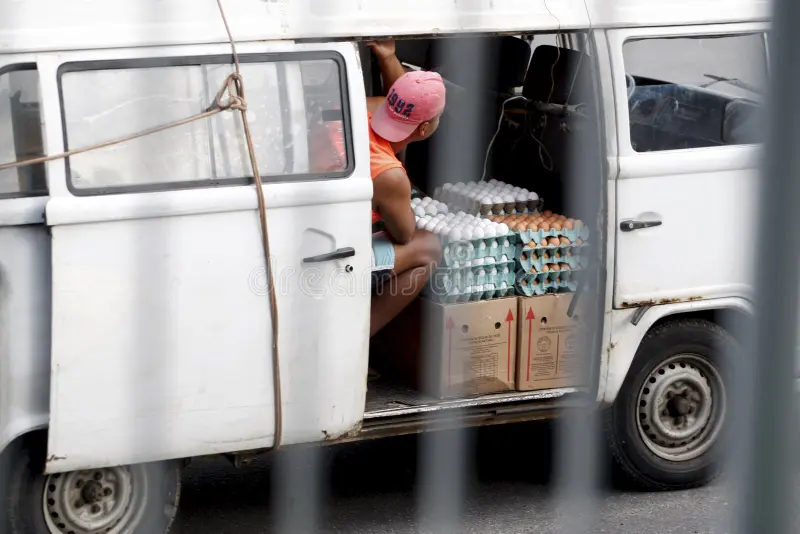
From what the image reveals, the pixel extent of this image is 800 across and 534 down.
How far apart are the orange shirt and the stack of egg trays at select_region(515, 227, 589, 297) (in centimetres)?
52

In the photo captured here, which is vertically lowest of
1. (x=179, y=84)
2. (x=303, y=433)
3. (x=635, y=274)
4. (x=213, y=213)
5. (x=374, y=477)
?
(x=374, y=477)

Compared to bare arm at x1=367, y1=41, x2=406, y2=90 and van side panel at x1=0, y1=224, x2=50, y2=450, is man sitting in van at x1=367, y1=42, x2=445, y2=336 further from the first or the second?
van side panel at x1=0, y1=224, x2=50, y2=450

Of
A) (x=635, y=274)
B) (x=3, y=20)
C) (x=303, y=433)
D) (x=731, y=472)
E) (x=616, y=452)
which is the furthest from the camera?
(x=616, y=452)

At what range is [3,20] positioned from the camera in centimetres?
319

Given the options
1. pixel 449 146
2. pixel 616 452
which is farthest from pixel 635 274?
pixel 449 146

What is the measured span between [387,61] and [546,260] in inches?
32.5

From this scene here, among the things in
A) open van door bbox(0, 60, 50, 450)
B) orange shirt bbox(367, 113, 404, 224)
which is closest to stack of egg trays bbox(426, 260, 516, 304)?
orange shirt bbox(367, 113, 404, 224)

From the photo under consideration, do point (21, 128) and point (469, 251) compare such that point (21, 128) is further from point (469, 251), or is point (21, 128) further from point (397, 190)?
point (469, 251)

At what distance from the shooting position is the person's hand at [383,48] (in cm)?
369

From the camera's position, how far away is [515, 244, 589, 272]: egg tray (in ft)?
13.0

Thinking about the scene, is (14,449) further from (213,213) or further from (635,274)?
(635,274)

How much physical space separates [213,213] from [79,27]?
59 centimetres

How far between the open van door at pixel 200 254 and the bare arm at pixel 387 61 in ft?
0.64

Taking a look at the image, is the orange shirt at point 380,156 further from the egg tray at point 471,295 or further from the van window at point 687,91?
the van window at point 687,91
